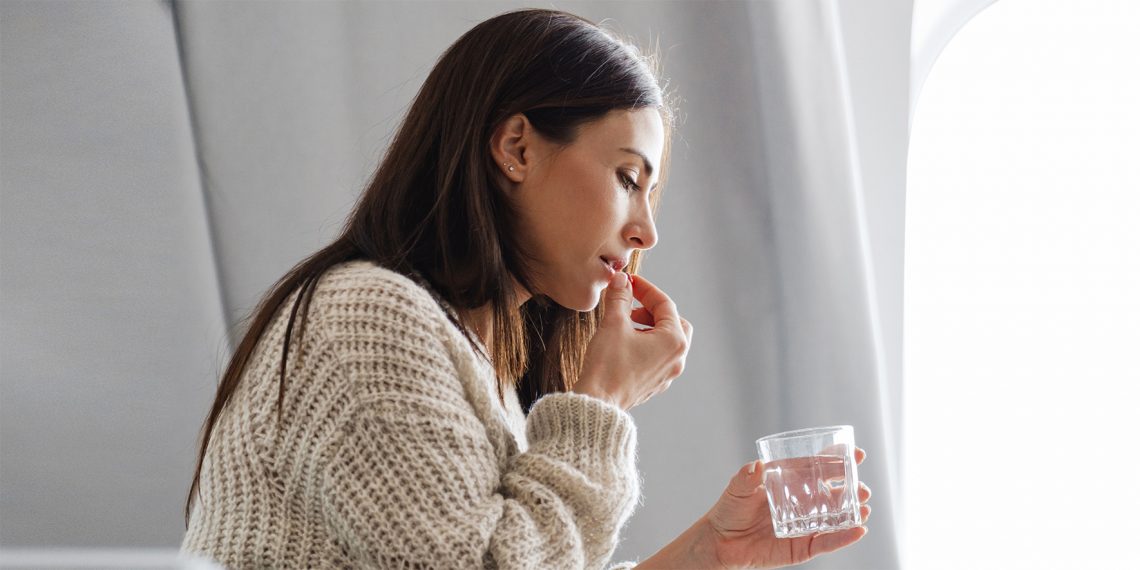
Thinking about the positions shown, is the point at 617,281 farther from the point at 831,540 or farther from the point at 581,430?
the point at 831,540

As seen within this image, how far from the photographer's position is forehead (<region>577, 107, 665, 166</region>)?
107 cm

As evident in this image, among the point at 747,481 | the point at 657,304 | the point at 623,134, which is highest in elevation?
the point at 623,134

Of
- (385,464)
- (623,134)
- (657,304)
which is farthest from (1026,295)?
(385,464)

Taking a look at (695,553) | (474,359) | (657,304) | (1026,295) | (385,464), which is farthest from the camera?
(1026,295)

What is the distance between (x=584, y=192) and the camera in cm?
106

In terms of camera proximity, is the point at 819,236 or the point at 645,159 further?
the point at 819,236

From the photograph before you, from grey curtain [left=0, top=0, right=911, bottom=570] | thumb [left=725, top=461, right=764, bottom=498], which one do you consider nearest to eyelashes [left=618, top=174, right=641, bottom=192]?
thumb [left=725, top=461, right=764, bottom=498]

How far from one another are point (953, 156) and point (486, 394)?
3.74 feet

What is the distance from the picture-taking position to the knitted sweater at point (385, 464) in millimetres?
782

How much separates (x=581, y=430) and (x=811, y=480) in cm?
22

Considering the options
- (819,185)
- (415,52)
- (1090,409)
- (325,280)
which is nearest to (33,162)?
(415,52)

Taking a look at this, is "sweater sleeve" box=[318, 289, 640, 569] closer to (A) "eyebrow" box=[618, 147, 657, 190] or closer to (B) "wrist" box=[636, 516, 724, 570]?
(B) "wrist" box=[636, 516, 724, 570]

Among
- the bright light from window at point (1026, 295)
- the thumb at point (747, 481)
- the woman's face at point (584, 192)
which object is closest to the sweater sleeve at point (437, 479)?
the thumb at point (747, 481)

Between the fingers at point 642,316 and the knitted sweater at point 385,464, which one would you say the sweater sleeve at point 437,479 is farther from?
the fingers at point 642,316
